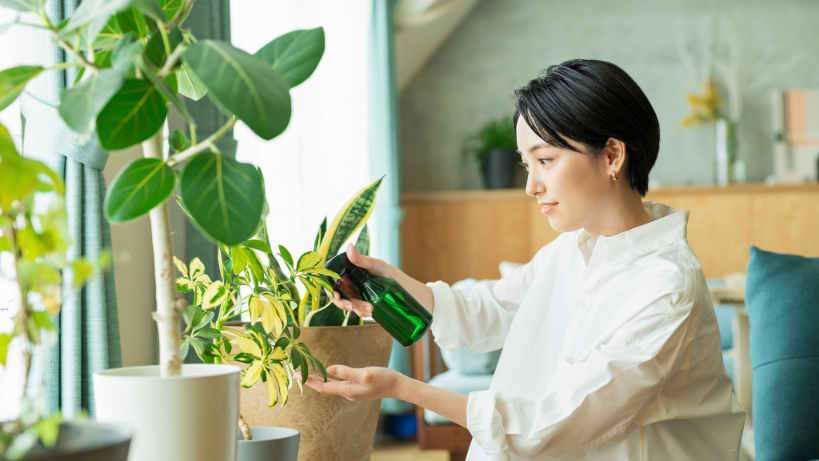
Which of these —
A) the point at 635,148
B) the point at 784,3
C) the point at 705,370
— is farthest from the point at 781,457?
the point at 784,3

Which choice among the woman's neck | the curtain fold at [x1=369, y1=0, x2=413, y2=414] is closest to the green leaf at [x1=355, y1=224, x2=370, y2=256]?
the woman's neck

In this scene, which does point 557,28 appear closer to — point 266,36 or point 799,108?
point 799,108

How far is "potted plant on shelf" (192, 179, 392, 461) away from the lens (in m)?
0.82

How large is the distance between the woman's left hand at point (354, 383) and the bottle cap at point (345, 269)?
185 millimetres

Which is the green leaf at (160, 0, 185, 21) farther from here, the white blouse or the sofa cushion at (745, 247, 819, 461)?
the sofa cushion at (745, 247, 819, 461)

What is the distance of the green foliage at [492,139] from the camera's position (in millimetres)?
4293

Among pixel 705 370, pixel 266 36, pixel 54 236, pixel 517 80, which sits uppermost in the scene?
pixel 517 80

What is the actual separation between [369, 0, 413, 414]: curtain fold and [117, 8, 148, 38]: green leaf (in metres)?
2.88

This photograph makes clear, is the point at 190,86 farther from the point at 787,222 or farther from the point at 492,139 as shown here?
the point at 787,222

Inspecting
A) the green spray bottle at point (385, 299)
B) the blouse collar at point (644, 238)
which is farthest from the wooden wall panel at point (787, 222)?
the green spray bottle at point (385, 299)

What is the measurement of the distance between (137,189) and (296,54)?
0.20 meters

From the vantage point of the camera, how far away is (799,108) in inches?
176

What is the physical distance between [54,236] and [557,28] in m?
4.80

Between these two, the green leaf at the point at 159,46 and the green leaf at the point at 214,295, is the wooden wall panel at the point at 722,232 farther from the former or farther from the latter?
the green leaf at the point at 159,46
